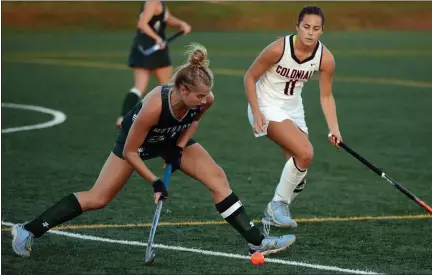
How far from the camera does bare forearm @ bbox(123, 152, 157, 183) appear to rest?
6734 millimetres

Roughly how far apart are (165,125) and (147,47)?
20.9 feet

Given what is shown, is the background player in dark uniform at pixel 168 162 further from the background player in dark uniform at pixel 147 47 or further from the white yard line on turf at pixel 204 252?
the background player in dark uniform at pixel 147 47

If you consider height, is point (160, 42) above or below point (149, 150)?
below

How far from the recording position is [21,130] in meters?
12.9

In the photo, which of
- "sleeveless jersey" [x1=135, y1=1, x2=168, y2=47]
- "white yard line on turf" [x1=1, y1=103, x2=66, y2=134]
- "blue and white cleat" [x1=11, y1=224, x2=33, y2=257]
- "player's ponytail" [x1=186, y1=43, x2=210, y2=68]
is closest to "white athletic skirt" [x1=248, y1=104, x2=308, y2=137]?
"player's ponytail" [x1=186, y1=43, x2=210, y2=68]

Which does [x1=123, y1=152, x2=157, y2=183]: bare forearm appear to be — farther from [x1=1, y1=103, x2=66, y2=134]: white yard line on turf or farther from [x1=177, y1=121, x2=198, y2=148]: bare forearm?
[x1=1, y1=103, x2=66, y2=134]: white yard line on turf

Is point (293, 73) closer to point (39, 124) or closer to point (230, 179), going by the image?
point (230, 179)

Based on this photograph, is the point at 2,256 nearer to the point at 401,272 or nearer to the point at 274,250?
the point at 274,250

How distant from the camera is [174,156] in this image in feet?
23.0

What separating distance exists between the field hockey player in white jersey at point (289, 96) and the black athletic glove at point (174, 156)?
1126 mm

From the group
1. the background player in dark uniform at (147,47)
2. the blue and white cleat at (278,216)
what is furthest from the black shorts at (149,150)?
the background player in dark uniform at (147,47)

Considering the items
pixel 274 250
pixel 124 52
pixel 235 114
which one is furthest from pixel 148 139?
pixel 124 52

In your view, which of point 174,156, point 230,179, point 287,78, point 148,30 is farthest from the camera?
point 148,30

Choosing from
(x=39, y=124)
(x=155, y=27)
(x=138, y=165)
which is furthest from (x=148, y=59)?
(x=138, y=165)
